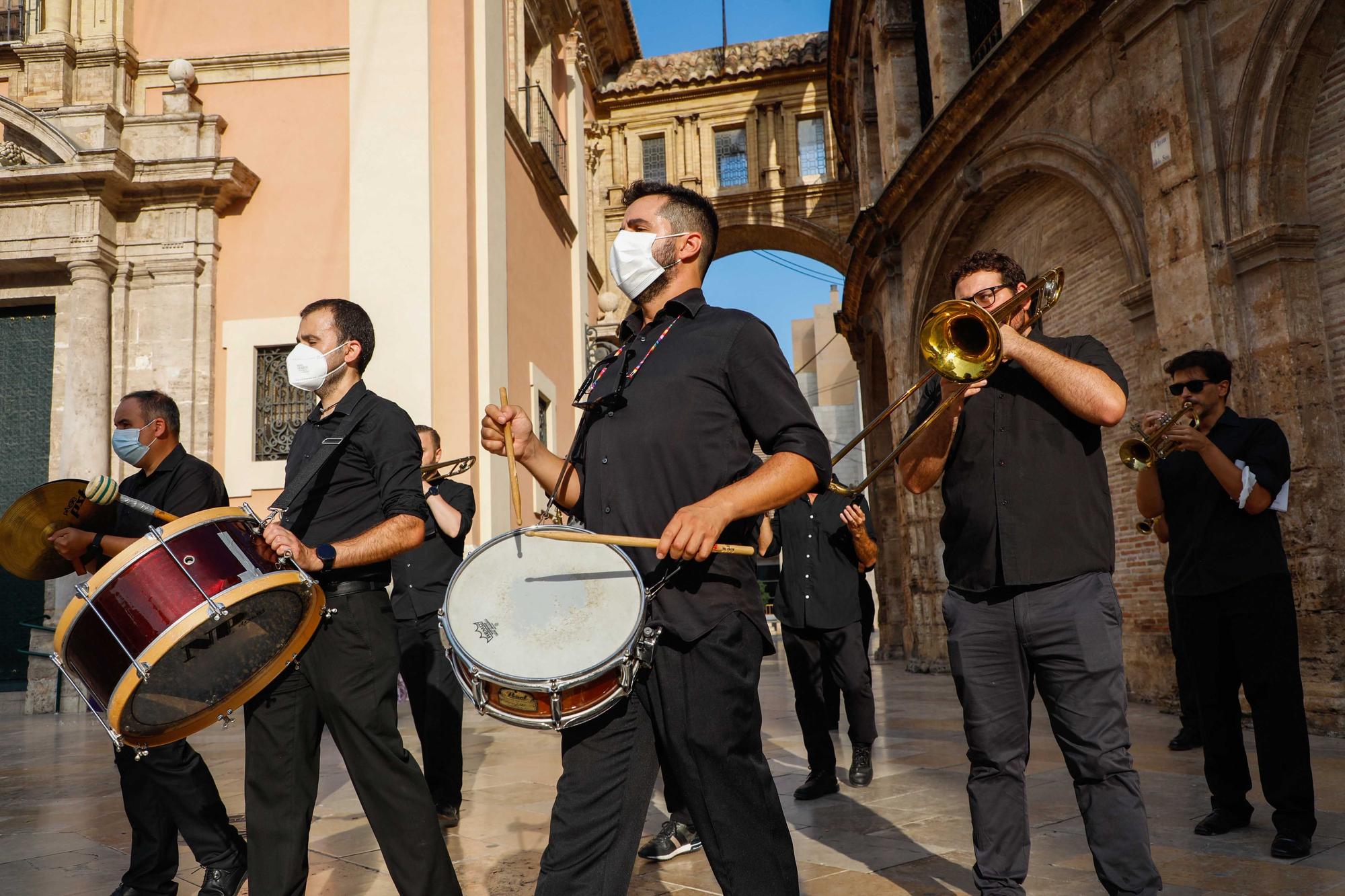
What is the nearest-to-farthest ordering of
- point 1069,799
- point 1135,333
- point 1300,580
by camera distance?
point 1069,799
point 1300,580
point 1135,333

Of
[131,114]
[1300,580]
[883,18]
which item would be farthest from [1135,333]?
[131,114]

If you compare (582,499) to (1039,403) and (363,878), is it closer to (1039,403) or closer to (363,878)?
(1039,403)

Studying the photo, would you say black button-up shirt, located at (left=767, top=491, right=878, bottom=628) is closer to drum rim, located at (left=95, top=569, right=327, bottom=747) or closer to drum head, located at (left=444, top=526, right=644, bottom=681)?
drum rim, located at (left=95, top=569, right=327, bottom=747)

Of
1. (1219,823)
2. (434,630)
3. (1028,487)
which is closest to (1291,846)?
(1219,823)

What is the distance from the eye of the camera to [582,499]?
111 inches

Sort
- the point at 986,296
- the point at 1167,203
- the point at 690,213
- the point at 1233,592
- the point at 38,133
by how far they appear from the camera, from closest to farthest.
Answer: the point at 690,213
the point at 986,296
the point at 1233,592
the point at 1167,203
the point at 38,133

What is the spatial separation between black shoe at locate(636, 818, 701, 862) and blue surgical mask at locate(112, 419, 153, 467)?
2591 millimetres

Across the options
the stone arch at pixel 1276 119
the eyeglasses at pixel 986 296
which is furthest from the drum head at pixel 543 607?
the stone arch at pixel 1276 119

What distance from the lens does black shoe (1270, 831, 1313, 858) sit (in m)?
4.13

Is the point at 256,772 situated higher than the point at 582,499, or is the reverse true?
the point at 582,499

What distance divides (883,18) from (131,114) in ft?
34.4

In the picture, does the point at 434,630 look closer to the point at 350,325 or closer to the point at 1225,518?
the point at 350,325

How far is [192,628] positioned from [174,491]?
142 cm

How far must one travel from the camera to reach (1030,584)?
3223mm
